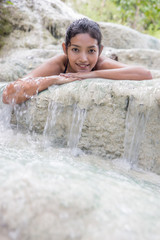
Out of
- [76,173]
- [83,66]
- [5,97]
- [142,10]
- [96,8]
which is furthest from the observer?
[96,8]

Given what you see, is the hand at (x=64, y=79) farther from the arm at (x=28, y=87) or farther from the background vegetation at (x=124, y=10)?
the background vegetation at (x=124, y=10)

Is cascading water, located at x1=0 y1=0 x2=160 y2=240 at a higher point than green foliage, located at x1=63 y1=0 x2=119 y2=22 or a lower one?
→ lower

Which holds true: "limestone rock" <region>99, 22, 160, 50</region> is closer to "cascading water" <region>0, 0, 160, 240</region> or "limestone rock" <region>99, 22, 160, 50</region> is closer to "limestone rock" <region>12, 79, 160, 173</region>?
"cascading water" <region>0, 0, 160, 240</region>

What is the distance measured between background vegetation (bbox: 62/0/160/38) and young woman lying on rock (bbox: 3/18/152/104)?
8439mm

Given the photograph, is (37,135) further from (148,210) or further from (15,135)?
(148,210)

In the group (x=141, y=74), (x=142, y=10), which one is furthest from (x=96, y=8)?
(x=141, y=74)

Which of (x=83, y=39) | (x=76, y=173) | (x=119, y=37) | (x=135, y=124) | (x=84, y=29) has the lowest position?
(x=76, y=173)

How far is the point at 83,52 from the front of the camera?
6.89ft

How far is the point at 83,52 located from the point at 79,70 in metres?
0.20

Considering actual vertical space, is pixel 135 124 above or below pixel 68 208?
above

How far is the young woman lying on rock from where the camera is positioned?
1.96m

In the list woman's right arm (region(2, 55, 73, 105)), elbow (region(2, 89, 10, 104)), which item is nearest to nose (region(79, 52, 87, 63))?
woman's right arm (region(2, 55, 73, 105))

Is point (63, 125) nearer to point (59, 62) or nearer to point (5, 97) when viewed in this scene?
point (5, 97)

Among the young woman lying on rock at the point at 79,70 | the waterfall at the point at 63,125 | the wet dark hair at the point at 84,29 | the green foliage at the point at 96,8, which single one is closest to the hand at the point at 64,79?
the young woman lying on rock at the point at 79,70
